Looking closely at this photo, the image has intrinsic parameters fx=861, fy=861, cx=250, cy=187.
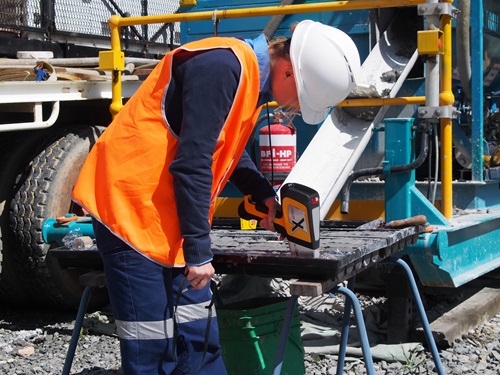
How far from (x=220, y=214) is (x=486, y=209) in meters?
1.70

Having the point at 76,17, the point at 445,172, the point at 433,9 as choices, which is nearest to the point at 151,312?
the point at 445,172

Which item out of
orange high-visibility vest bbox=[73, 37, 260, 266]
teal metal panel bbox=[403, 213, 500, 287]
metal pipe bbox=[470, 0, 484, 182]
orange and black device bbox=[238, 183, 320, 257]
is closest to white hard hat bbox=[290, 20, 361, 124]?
orange high-visibility vest bbox=[73, 37, 260, 266]

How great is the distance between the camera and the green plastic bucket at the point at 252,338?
3281 millimetres

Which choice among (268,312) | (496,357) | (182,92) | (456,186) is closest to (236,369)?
(268,312)

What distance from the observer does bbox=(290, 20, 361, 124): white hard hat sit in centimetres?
275

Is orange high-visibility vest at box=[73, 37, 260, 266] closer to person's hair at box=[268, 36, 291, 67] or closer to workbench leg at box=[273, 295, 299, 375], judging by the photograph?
person's hair at box=[268, 36, 291, 67]

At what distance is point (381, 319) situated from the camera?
515cm

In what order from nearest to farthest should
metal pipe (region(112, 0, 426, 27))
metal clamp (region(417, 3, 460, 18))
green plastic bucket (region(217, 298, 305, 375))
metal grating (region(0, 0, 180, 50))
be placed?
green plastic bucket (region(217, 298, 305, 375)) < metal clamp (region(417, 3, 460, 18)) < metal pipe (region(112, 0, 426, 27)) < metal grating (region(0, 0, 180, 50))

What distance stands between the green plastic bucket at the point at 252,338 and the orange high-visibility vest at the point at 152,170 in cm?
66

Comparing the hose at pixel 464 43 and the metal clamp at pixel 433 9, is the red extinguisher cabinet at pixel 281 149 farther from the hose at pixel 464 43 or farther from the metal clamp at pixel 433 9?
the metal clamp at pixel 433 9

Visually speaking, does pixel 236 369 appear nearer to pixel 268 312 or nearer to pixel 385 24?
pixel 268 312

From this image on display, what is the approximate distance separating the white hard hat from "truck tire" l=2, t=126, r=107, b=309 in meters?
2.71

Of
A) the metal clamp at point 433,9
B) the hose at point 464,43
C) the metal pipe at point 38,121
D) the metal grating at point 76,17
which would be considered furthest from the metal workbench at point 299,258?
the metal grating at point 76,17

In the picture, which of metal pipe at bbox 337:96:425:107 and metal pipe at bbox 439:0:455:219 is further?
metal pipe at bbox 337:96:425:107
